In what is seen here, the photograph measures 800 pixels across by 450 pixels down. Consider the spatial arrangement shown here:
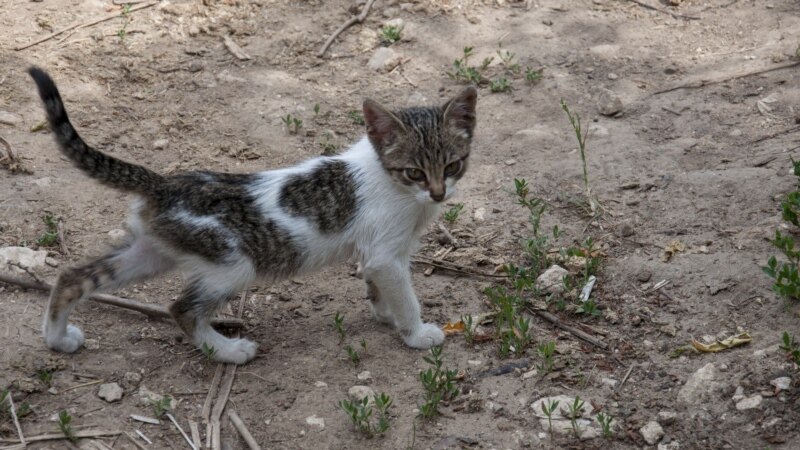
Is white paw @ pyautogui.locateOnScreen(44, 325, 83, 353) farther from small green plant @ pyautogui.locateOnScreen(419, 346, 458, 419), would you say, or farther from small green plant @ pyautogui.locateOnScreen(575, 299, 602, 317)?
small green plant @ pyautogui.locateOnScreen(575, 299, 602, 317)

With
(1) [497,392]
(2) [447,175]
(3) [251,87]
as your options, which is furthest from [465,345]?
(3) [251,87]

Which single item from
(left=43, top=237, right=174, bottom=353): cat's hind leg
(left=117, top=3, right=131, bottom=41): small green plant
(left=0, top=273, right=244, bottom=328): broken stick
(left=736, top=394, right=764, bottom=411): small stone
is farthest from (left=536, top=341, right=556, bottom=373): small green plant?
(left=117, top=3, right=131, bottom=41): small green plant

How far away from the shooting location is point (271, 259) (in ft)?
18.4

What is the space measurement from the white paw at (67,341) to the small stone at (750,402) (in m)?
3.82

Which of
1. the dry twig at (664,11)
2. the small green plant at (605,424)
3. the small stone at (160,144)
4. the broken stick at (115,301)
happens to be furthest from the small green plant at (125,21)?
the small green plant at (605,424)

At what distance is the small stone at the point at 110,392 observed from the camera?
5.23 m

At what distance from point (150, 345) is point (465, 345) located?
200 cm

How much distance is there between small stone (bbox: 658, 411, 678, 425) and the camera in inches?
194

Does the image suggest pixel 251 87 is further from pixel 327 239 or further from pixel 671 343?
pixel 671 343

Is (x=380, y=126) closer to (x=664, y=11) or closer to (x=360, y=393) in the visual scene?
(x=360, y=393)

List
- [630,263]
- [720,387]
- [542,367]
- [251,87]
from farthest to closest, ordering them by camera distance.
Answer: [251,87] < [630,263] < [542,367] < [720,387]

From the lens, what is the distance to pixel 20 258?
623 cm

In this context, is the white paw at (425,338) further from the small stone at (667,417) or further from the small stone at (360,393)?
the small stone at (667,417)

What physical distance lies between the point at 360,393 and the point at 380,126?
161 centimetres
